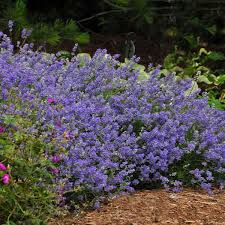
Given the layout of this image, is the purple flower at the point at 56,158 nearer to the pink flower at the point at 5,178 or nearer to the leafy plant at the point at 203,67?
the pink flower at the point at 5,178

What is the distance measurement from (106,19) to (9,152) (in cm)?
493

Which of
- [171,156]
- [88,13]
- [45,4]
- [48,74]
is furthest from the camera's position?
[88,13]

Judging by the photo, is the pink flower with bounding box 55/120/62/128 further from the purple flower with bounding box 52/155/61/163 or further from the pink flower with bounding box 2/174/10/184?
the pink flower with bounding box 2/174/10/184

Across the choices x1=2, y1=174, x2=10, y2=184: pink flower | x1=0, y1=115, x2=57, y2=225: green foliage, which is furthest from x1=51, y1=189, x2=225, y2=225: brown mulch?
x1=2, y1=174, x2=10, y2=184: pink flower

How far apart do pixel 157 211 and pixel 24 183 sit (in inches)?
33.7

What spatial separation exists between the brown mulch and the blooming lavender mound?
9cm

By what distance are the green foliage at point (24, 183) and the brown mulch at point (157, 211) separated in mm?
216

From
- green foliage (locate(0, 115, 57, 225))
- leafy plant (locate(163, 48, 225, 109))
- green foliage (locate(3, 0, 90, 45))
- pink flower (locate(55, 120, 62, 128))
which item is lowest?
leafy plant (locate(163, 48, 225, 109))

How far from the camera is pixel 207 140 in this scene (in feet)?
14.9

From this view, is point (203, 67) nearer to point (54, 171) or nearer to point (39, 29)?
point (39, 29)

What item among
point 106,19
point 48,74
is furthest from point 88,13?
point 48,74

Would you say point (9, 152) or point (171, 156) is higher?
point (9, 152)

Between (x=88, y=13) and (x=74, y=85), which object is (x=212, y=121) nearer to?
(x=74, y=85)

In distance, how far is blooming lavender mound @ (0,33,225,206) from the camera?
12.7 ft
